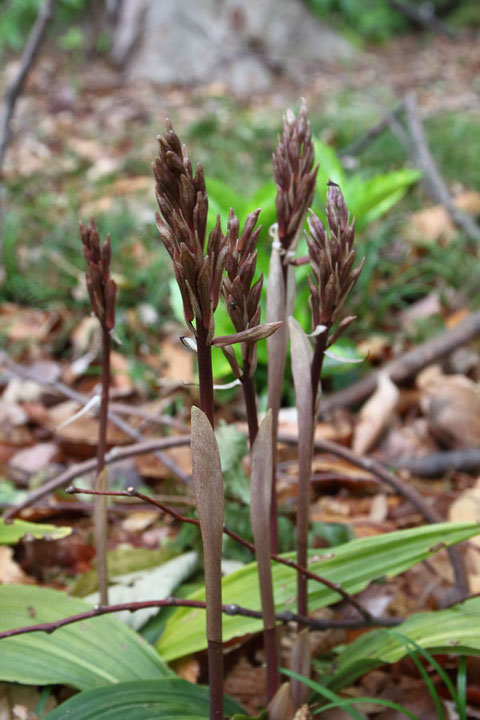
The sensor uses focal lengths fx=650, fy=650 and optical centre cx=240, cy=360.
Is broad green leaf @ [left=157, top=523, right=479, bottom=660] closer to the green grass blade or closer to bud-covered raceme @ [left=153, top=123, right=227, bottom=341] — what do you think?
the green grass blade

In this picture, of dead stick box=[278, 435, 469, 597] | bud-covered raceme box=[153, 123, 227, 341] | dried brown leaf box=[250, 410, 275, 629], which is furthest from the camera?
dead stick box=[278, 435, 469, 597]

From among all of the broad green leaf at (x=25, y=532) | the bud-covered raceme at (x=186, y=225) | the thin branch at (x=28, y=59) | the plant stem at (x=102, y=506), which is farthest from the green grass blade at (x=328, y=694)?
the thin branch at (x=28, y=59)

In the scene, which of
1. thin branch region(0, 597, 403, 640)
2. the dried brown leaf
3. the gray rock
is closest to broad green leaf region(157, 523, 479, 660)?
thin branch region(0, 597, 403, 640)

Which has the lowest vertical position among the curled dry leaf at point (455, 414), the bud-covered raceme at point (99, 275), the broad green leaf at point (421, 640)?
the broad green leaf at point (421, 640)

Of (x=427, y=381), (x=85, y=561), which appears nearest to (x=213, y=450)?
(x=85, y=561)

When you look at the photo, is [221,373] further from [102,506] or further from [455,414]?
[102,506]

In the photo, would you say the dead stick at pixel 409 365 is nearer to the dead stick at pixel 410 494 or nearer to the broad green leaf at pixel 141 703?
the dead stick at pixel 410 494

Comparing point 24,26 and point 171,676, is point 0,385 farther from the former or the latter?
point 24,26
